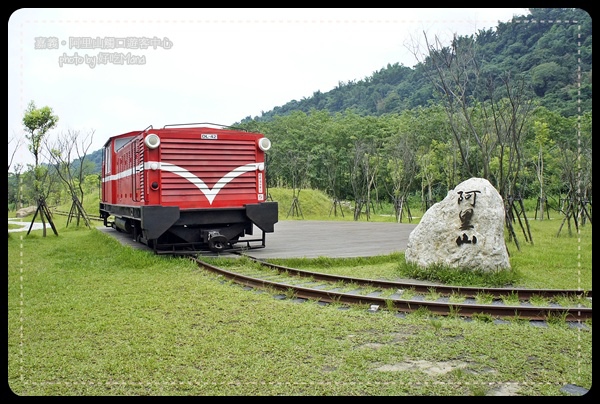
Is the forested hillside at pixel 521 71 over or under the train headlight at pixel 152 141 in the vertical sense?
over

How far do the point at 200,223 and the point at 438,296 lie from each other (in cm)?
472

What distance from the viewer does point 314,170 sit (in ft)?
87.7

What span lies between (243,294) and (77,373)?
2667mm

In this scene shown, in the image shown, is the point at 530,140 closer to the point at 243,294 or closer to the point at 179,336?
the point at 243,294

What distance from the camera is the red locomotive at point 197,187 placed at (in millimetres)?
8461

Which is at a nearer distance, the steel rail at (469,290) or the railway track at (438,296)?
the railway track at (438,296)

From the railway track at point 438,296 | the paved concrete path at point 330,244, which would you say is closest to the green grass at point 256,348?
the railway track at point 438,296

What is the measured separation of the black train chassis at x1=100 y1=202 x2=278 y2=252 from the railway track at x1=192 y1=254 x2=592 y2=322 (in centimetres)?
176

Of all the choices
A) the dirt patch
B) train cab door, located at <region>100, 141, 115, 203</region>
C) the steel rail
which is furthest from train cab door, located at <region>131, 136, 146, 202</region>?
the dirt patch

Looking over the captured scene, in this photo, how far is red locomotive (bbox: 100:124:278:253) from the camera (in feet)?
27.8

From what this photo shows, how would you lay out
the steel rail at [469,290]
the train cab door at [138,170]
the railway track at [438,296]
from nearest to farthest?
the railway track at [438,296] → the steel rail at [469,290] → the train cab door at [138,170]

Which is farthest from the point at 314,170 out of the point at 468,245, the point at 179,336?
the point at 179,336

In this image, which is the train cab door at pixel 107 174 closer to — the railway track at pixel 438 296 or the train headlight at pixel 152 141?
the train headlight at pixel 152 141

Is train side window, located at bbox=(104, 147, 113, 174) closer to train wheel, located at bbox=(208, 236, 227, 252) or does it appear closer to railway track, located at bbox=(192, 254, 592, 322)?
train wheel, located at bbox=(208, 236, 227, 252)
